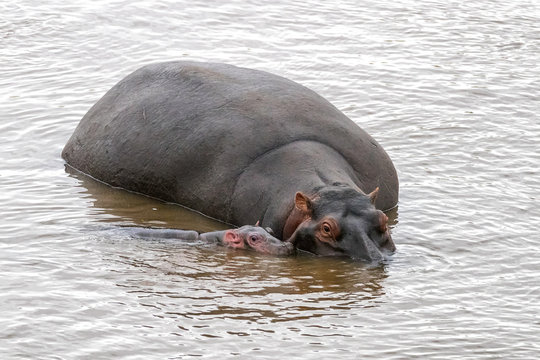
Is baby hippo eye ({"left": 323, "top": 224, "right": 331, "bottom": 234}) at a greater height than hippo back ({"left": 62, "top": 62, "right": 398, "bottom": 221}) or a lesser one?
lesser

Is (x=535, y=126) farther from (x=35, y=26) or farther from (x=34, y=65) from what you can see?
(x=35, y=26)

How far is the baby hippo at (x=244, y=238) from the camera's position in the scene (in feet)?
28.9

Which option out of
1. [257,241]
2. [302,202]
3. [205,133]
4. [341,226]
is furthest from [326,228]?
[205,133]

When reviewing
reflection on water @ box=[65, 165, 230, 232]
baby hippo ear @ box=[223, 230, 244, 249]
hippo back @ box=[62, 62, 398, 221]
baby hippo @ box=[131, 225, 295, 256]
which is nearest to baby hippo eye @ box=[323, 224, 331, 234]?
baby hippo @ box=[131, 225, 295, 256]

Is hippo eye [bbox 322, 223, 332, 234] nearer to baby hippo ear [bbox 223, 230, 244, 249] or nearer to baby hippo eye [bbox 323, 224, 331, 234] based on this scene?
baby hippo eye [bbox 323, 224, 331, 234]

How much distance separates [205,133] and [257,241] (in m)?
1.46

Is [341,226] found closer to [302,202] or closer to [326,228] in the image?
[326,228]

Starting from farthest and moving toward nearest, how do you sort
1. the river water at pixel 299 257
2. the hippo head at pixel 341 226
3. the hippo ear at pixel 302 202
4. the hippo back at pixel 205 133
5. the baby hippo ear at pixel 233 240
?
the hippo back at pixel 205 133
the baby hippo ear at pixel 233 240
the hippo ear at pixel 302 202
the hippo head at pixel 341 226
the river water at pixel 299 257

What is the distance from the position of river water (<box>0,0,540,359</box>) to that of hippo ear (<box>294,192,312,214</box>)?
39 cm

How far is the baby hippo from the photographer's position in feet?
28.9

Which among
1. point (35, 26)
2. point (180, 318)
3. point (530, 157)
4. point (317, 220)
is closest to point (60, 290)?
point (180, 318)

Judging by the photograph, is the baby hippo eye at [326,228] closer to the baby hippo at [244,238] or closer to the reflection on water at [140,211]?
the baby hippo at [244,238]

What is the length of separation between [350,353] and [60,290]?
221 centimetres

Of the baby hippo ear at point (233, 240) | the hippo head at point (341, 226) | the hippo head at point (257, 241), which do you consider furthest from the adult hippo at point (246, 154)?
the baby hippo ear at point (233, 240)
